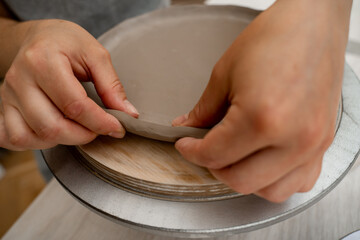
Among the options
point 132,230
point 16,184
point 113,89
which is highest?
point 113,89

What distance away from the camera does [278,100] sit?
0.88 feet

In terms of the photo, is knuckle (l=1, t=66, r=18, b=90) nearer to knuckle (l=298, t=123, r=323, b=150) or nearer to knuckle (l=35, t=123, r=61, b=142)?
knuckle (l=35, t=123, r=61, b=142)

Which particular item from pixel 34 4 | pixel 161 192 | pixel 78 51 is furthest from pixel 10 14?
pixel 161 192

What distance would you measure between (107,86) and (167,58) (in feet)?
0.45

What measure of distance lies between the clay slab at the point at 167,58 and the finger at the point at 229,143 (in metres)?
0.05

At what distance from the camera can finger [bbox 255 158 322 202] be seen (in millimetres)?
315

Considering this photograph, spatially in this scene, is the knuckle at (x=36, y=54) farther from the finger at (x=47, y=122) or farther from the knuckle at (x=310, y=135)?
the knuckle at (x=310, y=135)

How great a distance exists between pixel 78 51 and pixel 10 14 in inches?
19.2

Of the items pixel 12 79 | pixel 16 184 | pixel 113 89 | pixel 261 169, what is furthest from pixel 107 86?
pixel 16 184

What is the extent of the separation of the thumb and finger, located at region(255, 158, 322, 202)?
10 cm

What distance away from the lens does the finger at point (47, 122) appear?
39cm

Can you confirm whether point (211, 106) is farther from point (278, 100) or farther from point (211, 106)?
point (278, 100)

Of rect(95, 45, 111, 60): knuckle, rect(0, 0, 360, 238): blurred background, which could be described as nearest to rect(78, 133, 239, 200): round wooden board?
rect(95, 45, 111, 60): knuckle

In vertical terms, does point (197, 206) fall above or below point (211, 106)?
below
